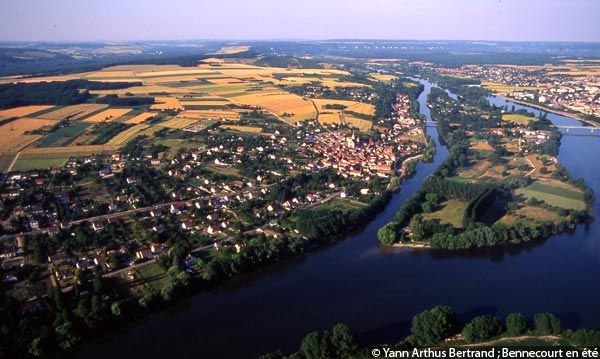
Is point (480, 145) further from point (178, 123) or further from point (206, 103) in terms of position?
point (206, 103)

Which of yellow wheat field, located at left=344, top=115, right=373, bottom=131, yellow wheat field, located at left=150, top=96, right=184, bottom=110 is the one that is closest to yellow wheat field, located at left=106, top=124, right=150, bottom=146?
yellow wheat field, located at left=150, top=96, right=184, bottom=110

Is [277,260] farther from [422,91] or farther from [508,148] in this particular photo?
[422,91]

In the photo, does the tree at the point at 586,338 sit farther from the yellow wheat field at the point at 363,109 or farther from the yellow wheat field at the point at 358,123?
the yellow wheat field at the point at 363,109

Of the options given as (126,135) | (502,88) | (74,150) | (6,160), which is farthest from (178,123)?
(502,88)

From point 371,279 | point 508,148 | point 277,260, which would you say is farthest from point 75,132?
point 508,148

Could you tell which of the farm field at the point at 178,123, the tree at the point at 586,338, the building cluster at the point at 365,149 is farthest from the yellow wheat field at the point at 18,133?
the tree at the point at 586,338

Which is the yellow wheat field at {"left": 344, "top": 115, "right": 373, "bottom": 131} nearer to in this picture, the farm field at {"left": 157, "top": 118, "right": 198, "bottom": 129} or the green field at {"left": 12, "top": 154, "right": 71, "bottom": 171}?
the farm field at {"left": 157, "top": 118, "right": 198, "bottom": 129}
